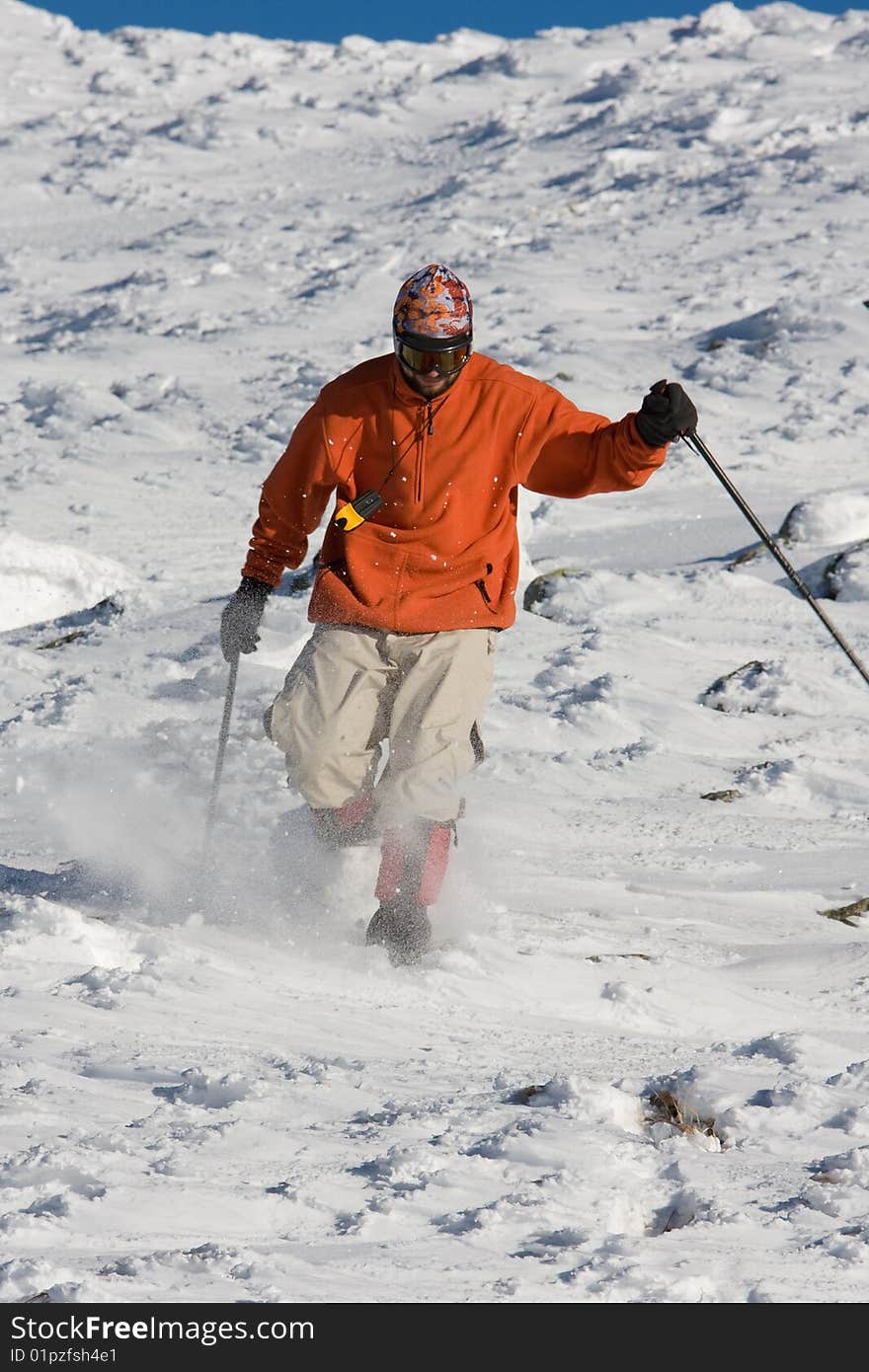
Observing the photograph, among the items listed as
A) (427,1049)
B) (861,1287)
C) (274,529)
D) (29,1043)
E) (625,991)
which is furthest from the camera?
(274,529)

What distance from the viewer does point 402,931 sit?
4324 millimetres

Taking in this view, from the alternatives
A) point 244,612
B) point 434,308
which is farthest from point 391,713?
point 434,308

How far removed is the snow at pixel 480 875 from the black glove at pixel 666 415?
5.00 ft

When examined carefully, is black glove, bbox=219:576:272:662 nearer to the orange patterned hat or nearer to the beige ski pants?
the beige ski pants

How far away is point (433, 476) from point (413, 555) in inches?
9.7

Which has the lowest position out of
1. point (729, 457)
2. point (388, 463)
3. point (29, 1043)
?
point (729, 457)

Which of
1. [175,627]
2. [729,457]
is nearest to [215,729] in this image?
[175,627]

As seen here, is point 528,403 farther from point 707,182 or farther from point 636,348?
point 707,182

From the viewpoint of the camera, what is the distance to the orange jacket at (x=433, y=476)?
436 centimetres

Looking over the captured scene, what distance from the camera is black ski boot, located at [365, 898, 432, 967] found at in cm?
431

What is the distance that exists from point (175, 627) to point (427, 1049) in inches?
150

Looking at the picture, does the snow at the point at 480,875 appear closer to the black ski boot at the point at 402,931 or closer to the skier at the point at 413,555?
the black ski boot at the point at 402,931

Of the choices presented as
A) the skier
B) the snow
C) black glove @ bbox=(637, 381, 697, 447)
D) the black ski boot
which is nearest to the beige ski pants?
the skier

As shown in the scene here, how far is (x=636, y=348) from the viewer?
13.3m
